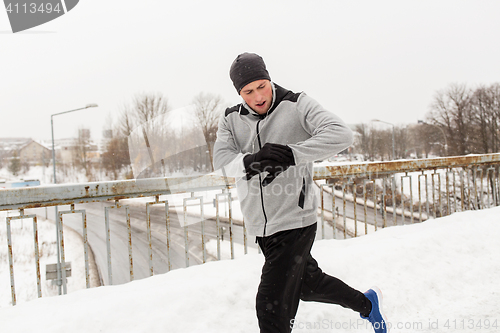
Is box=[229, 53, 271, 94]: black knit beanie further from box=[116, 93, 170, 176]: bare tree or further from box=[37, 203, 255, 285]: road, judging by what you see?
box=[37, 203, 255, 285]: road

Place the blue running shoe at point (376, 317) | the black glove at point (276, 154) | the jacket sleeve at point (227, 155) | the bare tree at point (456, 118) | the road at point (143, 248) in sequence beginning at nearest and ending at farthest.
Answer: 1. the black glove at point (276, 154)
2. the jacket sleeve at point (227, 155)
3. the blue running shoe at point (376, 317)
4. the road at point (143, 248)
5. the bare tree at point (456, 118)

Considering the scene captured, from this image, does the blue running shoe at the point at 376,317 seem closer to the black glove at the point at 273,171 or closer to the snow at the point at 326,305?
the snow at the point at 326,305

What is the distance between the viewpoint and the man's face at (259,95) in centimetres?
175

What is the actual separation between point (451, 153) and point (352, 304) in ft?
170

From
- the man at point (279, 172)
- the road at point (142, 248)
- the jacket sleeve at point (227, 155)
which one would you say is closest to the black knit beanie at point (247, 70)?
the man at point (279, 172)

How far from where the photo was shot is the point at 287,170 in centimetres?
174

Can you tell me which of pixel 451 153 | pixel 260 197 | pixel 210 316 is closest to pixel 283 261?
pixel 260 197

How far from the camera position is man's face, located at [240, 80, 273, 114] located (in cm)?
175

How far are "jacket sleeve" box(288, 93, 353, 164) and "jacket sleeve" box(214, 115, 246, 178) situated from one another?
304mm

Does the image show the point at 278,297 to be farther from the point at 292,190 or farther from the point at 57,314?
the point at 57,314

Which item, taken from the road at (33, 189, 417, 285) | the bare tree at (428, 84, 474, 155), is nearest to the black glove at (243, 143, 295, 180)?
the road at (33, 189, 417, 285)

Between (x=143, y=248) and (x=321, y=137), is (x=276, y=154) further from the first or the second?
(x=143, y=248)

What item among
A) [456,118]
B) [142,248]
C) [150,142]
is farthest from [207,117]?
[456,118]

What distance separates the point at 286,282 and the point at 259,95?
1.02 meters
